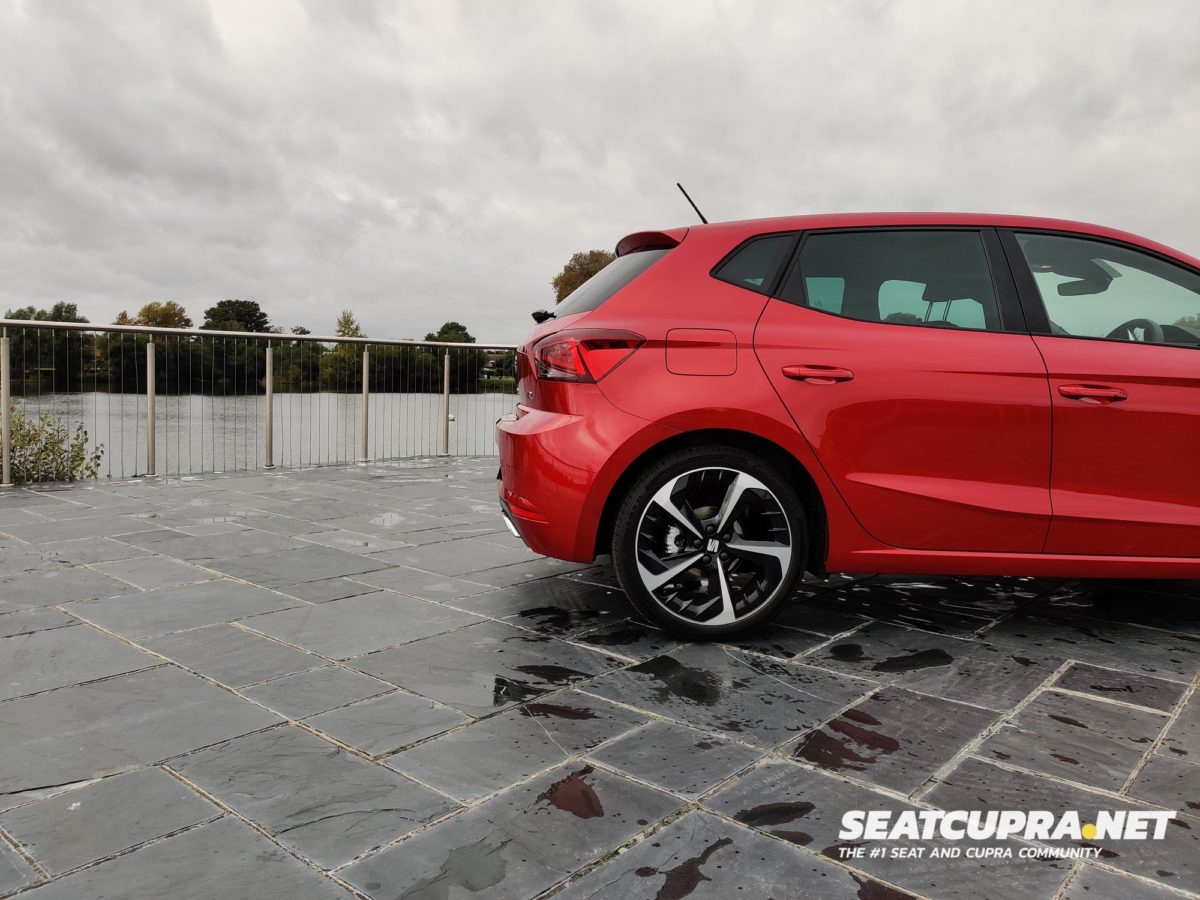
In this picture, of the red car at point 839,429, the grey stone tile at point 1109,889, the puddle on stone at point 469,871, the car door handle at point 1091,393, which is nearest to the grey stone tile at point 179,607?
the red car at point 839,429

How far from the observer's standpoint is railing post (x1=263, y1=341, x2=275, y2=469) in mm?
9156

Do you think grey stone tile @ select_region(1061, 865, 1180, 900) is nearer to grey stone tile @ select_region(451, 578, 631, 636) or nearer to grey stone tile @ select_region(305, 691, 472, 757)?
grey stone tile @ select_region(305, 691, 472, 757)

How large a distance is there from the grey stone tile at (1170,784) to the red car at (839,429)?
1051 mm

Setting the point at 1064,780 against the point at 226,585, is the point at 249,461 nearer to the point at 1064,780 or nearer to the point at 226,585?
the point at 226,585

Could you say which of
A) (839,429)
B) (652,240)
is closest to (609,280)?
(652,240)

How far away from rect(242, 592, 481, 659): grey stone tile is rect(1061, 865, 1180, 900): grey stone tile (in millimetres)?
2342

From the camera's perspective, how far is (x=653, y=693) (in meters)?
2.82

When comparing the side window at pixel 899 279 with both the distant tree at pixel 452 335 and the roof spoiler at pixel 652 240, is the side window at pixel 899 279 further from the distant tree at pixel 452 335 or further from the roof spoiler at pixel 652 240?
the distant tree at pixel 452 335

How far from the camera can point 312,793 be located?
210 centimetres

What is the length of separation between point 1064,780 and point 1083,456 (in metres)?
1.49

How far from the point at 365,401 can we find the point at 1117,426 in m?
8.40

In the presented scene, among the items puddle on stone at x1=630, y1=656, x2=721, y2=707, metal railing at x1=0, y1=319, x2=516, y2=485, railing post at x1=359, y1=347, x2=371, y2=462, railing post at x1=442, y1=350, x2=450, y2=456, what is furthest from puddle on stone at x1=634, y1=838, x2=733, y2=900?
railing post at x1=442, y1=350, x2=450, y2=456

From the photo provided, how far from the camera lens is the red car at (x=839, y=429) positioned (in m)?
3.24

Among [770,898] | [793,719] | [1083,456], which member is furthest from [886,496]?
[770,898]
